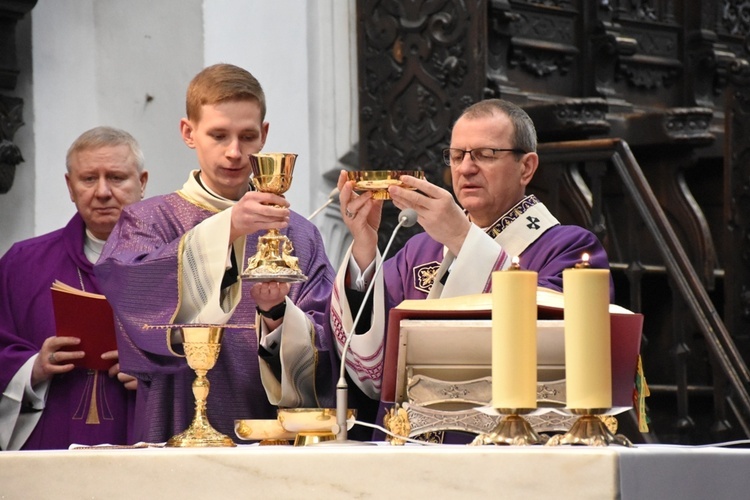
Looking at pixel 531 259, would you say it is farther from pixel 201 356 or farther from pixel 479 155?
pixel 201 356

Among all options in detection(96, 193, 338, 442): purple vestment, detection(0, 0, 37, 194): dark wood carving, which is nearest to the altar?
detection(96, 193, 338, 442): purple vestment

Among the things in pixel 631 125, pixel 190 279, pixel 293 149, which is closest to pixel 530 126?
pixel 190 279

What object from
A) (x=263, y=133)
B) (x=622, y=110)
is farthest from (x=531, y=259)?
(x=622, y=110)

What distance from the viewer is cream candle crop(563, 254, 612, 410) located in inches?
97.0

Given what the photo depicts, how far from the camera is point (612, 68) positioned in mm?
8672

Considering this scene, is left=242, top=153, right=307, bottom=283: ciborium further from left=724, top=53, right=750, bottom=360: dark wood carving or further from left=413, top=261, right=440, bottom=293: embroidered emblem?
left=724, top=53, right=750, bottom=360: dark wood carving

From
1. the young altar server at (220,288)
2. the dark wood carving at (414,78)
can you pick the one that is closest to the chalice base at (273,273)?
the young altar server at (220,288)

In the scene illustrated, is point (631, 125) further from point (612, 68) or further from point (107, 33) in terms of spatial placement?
point (107, 33)

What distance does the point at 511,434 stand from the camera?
2545 millimetres

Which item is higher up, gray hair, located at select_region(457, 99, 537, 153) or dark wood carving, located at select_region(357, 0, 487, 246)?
dark wood carving, located at select_region(357, 0, 487, 246)

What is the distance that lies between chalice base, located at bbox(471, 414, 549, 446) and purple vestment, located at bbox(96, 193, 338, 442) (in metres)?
1.24

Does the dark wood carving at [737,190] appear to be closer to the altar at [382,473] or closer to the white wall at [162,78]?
the white wall at [162,78]

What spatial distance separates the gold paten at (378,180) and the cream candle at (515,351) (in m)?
0.92

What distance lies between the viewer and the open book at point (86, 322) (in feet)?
14.6
